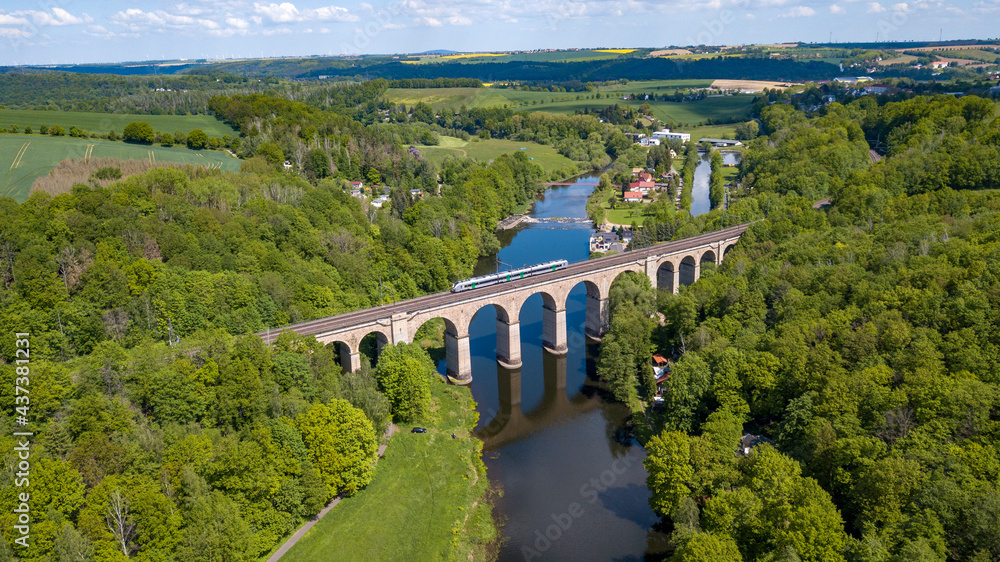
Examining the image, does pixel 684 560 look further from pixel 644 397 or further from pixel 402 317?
pixel 402 317

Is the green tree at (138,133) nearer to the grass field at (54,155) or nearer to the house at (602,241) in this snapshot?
the grass field at (54,155)

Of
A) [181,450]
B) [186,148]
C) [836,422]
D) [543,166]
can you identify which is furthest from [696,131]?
[181,450]

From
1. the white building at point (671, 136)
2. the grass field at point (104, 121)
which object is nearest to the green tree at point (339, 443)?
the grass field at point (104, 121)

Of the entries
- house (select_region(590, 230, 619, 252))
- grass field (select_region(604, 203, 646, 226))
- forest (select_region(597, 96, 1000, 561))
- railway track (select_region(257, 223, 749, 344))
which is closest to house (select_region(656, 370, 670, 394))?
forest (select_region(597, 96, 1000, 561))

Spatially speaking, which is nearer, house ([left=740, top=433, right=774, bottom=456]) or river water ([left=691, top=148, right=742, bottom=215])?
house ([left=740, top=433, right=774, bottom=456])

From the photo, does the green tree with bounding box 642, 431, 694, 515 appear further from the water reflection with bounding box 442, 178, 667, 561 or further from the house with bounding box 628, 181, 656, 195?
the house with bounding box 628, 181, 656, 195
